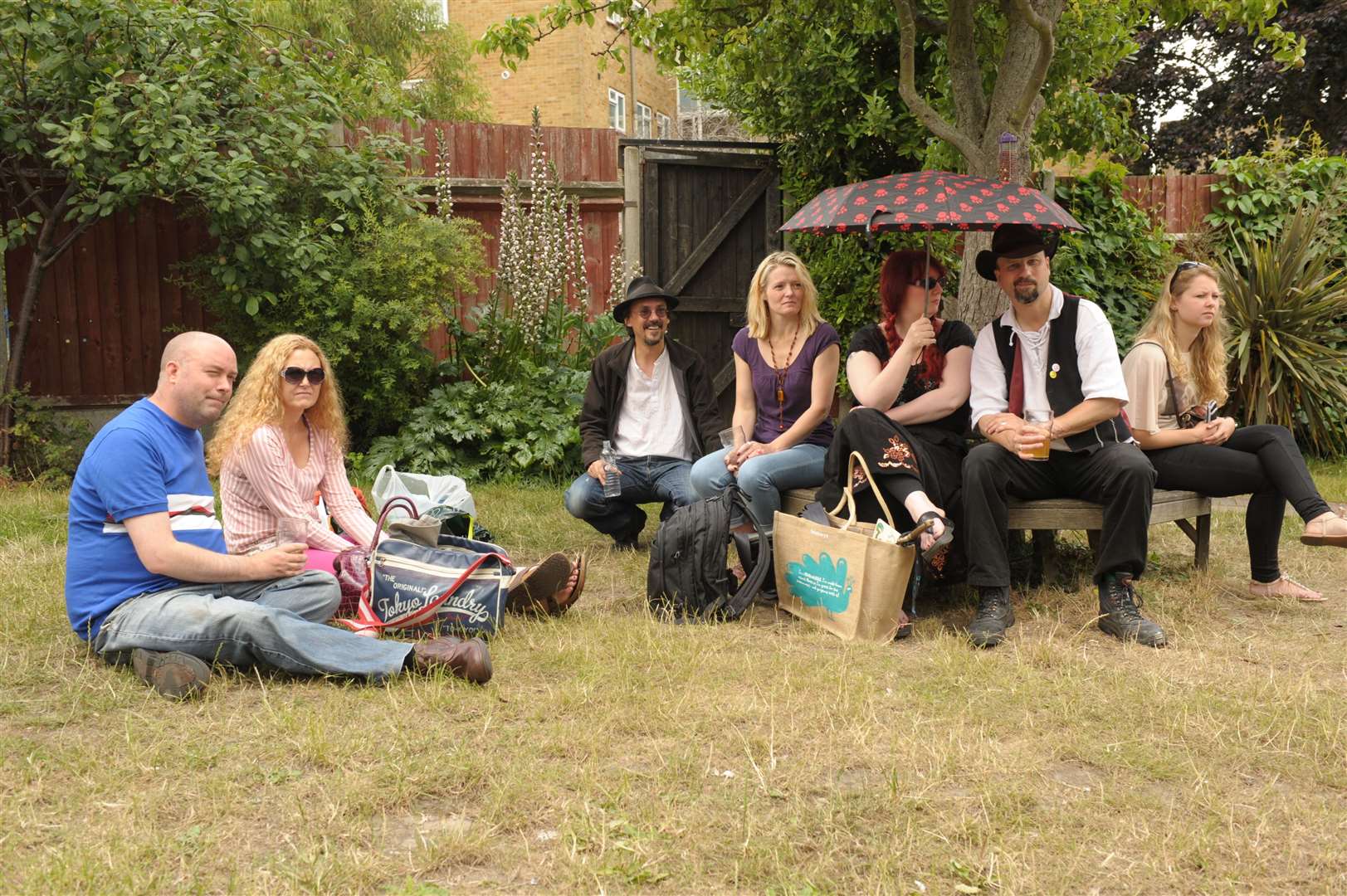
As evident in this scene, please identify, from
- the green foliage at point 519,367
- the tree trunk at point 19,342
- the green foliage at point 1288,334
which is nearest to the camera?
the tree trunk at point 19,342

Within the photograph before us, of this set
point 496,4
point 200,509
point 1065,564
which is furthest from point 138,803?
point 496,4

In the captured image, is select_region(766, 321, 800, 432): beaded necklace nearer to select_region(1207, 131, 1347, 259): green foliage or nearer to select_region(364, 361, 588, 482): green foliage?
select_region(364, 361, 588, 482): green foliage

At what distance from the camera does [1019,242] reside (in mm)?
4883

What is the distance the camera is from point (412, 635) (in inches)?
173

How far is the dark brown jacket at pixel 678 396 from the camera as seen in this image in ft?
20.5

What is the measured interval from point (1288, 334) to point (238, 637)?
830 centimetres

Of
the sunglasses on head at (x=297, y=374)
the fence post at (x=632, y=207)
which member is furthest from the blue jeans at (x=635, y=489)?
the fence post at (x=632, y=207)

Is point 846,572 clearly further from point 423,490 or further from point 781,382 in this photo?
point 423,490

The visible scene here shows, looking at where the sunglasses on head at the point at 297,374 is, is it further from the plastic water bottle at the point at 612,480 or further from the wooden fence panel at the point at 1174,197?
the wooden fence panel at the point at 1174,197

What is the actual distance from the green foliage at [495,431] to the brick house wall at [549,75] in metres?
15.6

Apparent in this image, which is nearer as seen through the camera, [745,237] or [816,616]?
[816,616]

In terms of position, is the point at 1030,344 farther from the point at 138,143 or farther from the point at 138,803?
the point at 138,143

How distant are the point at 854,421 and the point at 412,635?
2.05 metres

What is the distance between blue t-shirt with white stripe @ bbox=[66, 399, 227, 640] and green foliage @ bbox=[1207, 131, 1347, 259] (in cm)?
879
